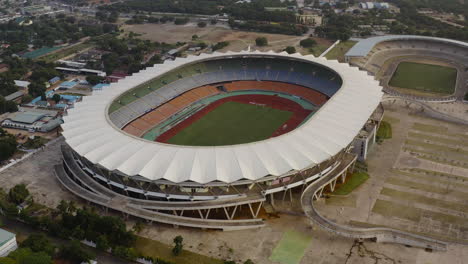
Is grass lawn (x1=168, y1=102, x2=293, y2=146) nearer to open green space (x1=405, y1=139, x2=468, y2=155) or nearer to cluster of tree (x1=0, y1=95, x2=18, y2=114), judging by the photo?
open green space (x1=405, y1=139, x2=468, y2=155)

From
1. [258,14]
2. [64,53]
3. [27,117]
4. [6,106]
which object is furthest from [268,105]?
[258,14]

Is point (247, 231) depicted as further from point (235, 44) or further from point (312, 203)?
point (235, 44)

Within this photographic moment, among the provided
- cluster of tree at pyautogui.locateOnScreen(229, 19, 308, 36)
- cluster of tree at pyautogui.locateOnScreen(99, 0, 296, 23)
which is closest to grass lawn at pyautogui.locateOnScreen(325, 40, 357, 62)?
cluster of tree at pyautogui.locateOnScreen(229, 19, 308, 36)

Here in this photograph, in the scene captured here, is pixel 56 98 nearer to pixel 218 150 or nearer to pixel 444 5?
pixel 218 150

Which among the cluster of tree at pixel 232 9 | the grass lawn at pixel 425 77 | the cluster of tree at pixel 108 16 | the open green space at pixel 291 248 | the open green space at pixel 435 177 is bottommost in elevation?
the open green space at pixel 291 248

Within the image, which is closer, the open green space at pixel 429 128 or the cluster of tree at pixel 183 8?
the open green space at pixel 429 128

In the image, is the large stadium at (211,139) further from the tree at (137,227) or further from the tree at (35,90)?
the tree at (35,90)

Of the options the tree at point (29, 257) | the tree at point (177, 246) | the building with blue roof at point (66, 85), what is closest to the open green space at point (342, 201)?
the tree at point (177, 246)
